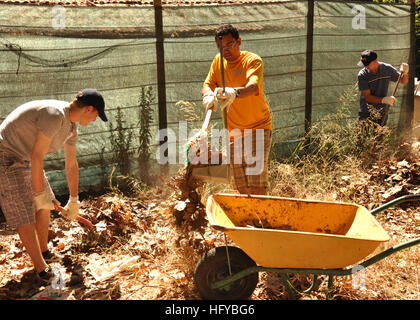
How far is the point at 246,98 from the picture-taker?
4.16m

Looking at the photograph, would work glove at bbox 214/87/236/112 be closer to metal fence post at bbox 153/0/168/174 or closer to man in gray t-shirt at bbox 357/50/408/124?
metal fence post at bbox 153/0/168/174

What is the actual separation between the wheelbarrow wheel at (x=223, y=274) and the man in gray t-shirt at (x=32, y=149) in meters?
1.39

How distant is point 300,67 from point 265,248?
4.10m

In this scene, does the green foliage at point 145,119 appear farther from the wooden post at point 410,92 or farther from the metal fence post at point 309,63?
the wooden post at point 410,92

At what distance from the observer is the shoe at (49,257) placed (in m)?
4.17

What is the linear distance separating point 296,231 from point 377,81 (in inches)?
149

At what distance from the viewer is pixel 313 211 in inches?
143

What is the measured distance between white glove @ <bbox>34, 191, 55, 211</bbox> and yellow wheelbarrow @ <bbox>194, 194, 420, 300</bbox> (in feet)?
4.59

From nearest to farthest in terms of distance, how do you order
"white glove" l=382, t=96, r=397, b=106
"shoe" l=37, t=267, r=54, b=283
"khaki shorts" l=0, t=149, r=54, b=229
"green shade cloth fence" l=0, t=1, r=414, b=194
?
"khaki shorts" l=0, t=149, r=54, b=229, "shoe" l=37, t=267, r=54, b=283, "green shade cloth fence" l=0, t=1, r=414, b=194, "white glove" l=382, t=96, r=397, b=106

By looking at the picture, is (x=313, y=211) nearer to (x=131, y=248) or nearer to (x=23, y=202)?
(x=131, y=248)

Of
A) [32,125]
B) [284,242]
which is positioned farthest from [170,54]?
[284,242]

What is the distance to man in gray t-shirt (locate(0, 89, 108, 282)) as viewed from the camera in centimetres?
363

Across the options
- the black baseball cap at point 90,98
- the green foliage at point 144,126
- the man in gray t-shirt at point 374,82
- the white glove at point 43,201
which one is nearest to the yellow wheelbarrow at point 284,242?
the black baseball cap at point 90,98

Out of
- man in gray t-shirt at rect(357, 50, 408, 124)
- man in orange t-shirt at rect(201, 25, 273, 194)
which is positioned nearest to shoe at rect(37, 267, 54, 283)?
man in orange t-shirt at rect(201, 25, 273, 194)
